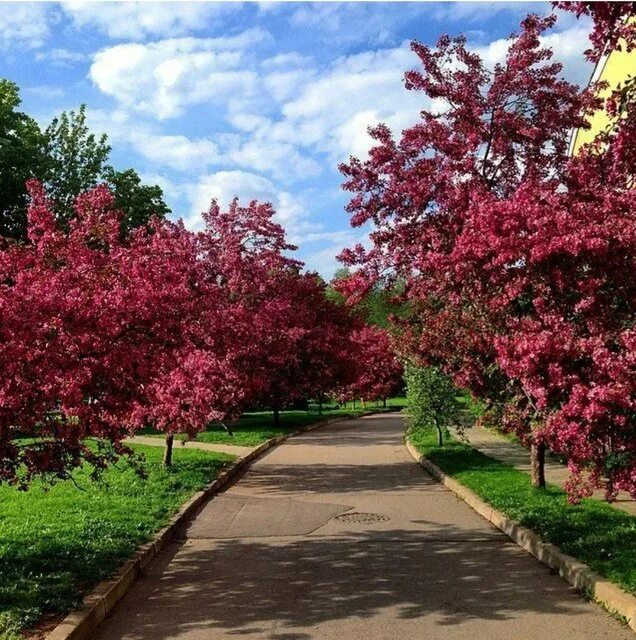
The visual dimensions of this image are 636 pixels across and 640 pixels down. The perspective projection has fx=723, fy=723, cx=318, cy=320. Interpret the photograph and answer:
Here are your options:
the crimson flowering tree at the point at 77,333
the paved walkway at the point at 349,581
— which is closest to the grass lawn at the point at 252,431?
the paved walkway at the point at 349,581

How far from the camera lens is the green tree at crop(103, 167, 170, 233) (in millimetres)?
35000

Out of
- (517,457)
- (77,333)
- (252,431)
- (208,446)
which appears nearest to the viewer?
(77,333)

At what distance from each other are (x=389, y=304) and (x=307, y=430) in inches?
584

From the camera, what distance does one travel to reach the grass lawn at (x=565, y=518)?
6.75m

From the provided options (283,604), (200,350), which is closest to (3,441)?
(283,604)

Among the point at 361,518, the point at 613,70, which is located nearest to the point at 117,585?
the point at 361,518

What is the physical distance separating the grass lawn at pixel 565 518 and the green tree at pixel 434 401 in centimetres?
344

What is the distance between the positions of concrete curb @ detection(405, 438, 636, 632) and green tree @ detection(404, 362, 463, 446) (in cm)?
665

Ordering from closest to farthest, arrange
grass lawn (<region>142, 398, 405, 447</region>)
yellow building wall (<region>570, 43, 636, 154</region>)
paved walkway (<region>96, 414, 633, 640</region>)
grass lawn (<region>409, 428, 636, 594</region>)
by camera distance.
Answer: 1. paved walkway (<region>96, 414, 633, 640</region>)
2. grass lawn (<region>409, 428, 636, 594</region>)
3. yellow building wall (<region>570, 43, 636, 154</region>)
4. grass lawn (<region>142, 398, 405, 447</region>)

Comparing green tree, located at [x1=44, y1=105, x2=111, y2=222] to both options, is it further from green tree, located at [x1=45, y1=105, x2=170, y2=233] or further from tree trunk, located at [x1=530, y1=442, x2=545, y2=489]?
tree trunk, located at [x1=530, y1=442, x2=545, y2=489]

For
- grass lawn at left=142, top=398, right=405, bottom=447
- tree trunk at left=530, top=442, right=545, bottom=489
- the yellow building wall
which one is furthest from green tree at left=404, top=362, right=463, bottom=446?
the yellow building wall

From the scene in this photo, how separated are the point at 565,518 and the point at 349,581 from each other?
3.29 meters

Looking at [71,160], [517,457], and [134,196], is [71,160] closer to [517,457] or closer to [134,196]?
[134,196]

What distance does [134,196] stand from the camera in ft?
116
